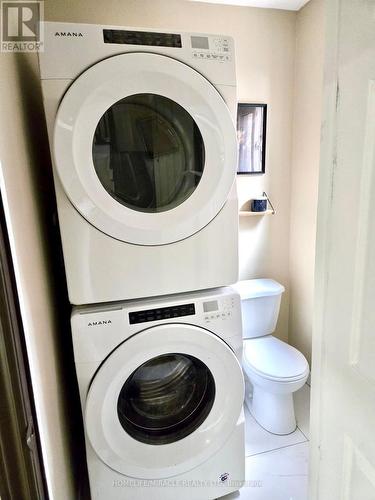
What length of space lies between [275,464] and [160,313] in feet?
3.48

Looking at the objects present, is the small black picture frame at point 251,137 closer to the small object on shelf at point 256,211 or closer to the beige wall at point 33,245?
the small object on shelf at point 256,211

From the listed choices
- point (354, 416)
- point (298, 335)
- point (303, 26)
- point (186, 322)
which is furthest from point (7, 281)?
point (303, 26)

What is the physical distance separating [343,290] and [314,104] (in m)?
1.46

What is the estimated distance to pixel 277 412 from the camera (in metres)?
1.68

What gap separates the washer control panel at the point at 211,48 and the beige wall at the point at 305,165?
856 mm

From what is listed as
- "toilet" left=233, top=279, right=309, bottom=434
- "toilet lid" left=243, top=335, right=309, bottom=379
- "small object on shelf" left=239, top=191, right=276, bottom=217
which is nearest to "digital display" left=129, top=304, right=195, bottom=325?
"toilet" left=233, top=279, right=309, bottom=434

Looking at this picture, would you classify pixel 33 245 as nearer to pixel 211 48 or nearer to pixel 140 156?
pixel 140 156

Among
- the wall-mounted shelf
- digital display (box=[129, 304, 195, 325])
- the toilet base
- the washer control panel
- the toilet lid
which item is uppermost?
the washer control panel

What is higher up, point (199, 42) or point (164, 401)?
point (199, 42)

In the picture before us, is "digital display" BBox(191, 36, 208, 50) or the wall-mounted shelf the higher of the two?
"digital display" BBox(191, 36, 208, 50)

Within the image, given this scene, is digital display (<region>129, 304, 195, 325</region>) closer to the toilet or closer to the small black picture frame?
the toilet

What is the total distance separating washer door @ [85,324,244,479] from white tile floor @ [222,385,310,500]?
1.29 feet

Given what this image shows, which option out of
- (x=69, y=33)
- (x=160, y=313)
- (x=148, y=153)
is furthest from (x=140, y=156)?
(x=160, y=313)

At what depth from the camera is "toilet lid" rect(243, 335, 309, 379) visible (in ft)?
5.08
